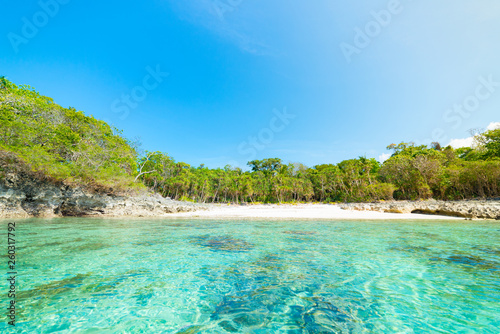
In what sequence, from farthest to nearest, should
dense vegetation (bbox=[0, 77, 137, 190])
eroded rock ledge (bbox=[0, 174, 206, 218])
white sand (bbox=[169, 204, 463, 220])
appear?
white sand (bbox=[169, 204, 463, 220]), eroded rock ledge (bbox=[0, 174, 206, 218]), dense vegetation (bbox=[0, 77, 137, 190])

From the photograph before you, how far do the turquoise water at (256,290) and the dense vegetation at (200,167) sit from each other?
14549 mm

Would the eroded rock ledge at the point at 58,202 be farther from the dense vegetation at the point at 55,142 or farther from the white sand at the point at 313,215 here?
the white sand at the point at 313,215

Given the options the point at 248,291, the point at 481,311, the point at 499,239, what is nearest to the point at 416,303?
the point at 481,311

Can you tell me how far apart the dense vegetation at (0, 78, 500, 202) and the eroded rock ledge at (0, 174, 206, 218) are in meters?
1.60

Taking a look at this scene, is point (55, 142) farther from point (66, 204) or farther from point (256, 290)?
point (256, 290)

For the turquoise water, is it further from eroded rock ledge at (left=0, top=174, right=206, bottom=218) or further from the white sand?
eroded rock ledge at (left=0, top=174, right=206, bottom=218)

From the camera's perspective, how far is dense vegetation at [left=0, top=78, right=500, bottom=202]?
57.3 ft

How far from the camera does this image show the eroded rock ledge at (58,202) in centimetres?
1672

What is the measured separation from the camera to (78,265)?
219 inches

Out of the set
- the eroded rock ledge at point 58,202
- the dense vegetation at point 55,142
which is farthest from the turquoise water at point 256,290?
the eroded rock ledge at point 58,202

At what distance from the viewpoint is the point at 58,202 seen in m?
→ 19.2

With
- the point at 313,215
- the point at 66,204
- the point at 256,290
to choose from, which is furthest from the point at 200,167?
the point at 256,290

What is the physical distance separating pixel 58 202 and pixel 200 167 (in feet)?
166

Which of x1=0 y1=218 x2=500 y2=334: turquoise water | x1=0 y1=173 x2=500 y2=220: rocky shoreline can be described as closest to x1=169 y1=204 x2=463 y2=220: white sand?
x1=0 y1=173 x2=500 y2=220: rocky shoreline
